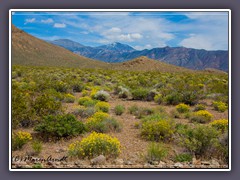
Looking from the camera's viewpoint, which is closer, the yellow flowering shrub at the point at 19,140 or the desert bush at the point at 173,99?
the yellow flowering shrub at the point at 19,140

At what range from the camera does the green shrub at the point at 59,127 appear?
837 cm

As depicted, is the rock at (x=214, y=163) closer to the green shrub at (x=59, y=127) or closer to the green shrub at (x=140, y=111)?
the green shrub at (x=59, y=127)

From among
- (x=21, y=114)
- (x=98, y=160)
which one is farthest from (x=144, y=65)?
Answer: (x=98, y=160)

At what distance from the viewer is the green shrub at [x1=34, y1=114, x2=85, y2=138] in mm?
8367

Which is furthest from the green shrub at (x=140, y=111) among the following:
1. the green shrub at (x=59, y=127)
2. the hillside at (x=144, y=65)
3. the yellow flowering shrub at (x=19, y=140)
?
the hillside at (x=144, y=65)

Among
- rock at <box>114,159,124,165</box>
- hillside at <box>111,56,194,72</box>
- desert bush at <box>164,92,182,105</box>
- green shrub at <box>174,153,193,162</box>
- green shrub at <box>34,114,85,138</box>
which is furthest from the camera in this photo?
hillside at <box>111,56,194,72</box>

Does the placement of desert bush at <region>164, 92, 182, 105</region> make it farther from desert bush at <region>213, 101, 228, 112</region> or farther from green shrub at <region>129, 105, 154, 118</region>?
green shrub at <region>129, 105, 154, 118</region>

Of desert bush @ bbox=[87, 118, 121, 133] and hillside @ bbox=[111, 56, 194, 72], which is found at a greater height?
hillside @ bbox=[111, 56, 194, 72]

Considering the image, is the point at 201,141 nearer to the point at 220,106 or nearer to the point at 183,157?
the point at 183,157

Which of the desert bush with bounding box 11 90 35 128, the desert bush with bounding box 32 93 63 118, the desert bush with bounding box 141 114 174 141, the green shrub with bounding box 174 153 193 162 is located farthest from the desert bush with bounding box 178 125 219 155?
the desert bush with bounding box 11 90 35 128

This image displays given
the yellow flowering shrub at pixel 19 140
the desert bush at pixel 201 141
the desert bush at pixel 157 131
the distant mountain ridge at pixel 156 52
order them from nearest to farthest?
1. the desert bush at pixel 201 141
2. the yellow flowering shrub at pixel 19 140
3. the desert bush at pixel 157 131
4. the distant mountain ridge at pixel 156 52

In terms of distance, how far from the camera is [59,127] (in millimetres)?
8383

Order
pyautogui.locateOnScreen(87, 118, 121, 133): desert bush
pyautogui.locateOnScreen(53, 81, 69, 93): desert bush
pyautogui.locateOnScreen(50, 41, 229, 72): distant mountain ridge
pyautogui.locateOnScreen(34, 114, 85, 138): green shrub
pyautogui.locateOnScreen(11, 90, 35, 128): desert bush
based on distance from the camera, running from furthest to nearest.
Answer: pyautogui.locateOnScreen(53, 81, 69, 93): desert bush, pyautogui.locateOnScreen(50, 41, 229, 72): distant mountain ridge, pyautogui.locateOnScreen(87, 118, 121, 133): desert bush, pyautogui.locateOnScreen(11, 90, 35, 128): desert bush, pyautogui.locateOnScreen(34, 114, 85, 138): green shrub

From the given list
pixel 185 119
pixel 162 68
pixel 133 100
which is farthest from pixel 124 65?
pixel 185 119
